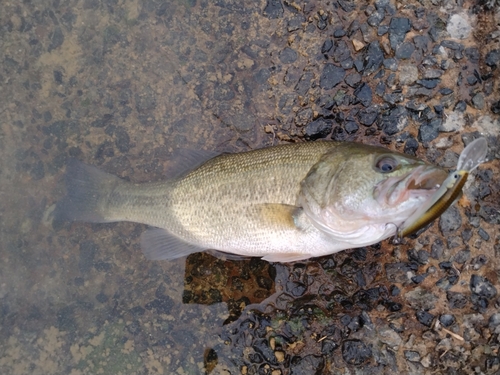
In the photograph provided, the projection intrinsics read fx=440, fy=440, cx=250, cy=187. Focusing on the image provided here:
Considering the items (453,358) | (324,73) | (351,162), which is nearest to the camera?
(351,162)

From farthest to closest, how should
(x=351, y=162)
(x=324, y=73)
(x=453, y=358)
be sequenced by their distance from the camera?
(x=324, y=73) → (x=453, y=358) → (x=351, y=162)

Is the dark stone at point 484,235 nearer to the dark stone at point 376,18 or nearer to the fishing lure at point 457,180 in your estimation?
the fishing lure at point 457,180

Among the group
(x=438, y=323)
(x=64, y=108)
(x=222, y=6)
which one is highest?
(x=222, y=6)

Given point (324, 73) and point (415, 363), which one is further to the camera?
point (324, 73)

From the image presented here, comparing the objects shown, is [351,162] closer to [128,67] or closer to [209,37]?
[209,37]

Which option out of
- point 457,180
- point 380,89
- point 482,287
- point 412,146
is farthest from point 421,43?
point 482,287

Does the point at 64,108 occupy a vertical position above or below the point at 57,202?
above

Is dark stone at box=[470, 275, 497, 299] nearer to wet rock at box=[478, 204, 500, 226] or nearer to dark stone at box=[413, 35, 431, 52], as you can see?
wet rock at box=[478, 204, 500, 226]

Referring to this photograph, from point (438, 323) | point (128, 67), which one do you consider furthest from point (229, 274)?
point (128, 67)
